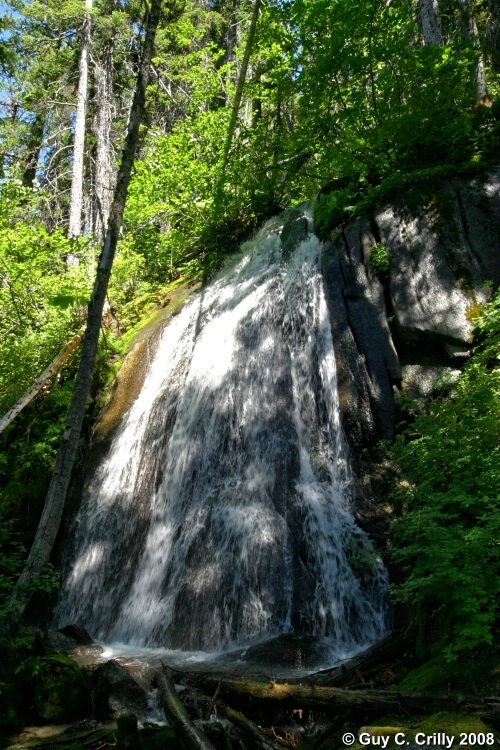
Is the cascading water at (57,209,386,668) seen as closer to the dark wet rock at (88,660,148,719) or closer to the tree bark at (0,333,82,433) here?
the dark wet rock at (88,660,148,719)

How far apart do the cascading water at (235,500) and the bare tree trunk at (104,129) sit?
8388mm

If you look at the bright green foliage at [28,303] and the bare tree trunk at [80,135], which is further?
the bare tree trunk at [80,135]

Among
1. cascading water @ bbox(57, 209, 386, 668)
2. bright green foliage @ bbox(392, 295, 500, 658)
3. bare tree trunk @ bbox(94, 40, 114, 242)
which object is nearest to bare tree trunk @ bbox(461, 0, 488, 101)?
cascading water @ bbox(57, 209, 386, 668)

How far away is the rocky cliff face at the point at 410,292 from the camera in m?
7.31

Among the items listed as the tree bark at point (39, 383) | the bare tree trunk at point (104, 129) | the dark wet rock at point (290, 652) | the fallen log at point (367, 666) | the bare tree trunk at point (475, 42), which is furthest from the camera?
the bare tree trunk at point (104, 129)

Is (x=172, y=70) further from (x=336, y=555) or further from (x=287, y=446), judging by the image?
(x=336, y=555)

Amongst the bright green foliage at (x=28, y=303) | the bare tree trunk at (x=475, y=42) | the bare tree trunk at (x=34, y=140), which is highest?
the bare tree trunk at (x=34, y=140)

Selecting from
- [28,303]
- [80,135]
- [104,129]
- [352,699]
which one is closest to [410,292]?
[352,699]

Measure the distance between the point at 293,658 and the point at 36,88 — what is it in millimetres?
18496

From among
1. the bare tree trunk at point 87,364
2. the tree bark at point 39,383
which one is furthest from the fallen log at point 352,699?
the tree bark at point 39,383

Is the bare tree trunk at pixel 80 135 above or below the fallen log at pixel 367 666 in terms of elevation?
above

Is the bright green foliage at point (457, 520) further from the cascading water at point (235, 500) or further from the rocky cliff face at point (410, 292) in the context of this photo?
the rocky cliff face at point (410, 292)

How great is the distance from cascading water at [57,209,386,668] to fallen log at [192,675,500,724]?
5.20 ft

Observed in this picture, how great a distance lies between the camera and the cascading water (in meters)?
5.88
